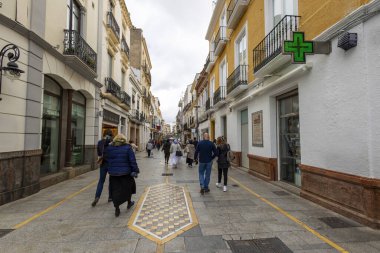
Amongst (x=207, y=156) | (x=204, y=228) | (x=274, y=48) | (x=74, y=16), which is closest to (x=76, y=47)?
(x=74, y=16)

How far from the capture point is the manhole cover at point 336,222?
4396 mm

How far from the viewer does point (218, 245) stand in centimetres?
366

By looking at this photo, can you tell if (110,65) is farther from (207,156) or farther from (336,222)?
(336,222)

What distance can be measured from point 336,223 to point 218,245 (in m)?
2.53

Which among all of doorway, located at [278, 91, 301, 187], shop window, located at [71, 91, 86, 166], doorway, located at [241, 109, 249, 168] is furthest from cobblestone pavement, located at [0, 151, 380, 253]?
doorway, located at [241, 109, 249, 168]

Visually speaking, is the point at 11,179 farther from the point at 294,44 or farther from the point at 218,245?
the point at 294,44

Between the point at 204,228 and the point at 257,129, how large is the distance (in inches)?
255

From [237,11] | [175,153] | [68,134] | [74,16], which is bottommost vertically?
[175,153]

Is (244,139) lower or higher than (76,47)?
lower

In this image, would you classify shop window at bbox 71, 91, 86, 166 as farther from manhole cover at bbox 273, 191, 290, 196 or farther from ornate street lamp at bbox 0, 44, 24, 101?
manhole cover at bbox 273, 191, 290, 196

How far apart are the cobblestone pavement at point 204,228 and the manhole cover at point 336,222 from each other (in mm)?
17

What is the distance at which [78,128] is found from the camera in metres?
11.4

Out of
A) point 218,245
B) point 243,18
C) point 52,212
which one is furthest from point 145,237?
point 243,18

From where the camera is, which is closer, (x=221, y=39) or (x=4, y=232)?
(x=4, y=232)
